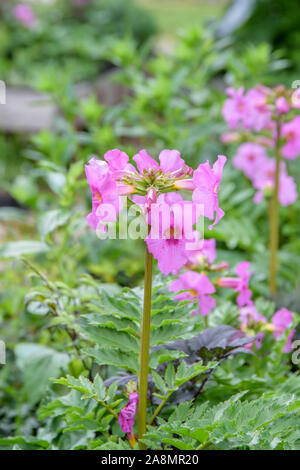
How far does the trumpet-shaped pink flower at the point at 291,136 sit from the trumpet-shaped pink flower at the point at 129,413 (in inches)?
35.8

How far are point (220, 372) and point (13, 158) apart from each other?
302cm

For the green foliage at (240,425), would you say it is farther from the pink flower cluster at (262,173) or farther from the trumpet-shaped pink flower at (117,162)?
the pink flower cluster at (262,173)

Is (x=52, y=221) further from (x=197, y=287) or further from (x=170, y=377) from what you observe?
(x=170, y=377)

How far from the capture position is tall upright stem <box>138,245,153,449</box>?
0.75 metres

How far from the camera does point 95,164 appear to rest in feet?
2.32

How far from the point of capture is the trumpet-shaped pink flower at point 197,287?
963mm

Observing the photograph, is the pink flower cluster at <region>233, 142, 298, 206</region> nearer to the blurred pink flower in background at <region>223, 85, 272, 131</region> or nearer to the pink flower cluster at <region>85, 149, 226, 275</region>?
the blurred pink flower in background at <region>223, 85, 272, 131</region>

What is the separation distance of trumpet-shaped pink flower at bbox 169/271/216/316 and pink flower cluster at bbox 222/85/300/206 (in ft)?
1.74

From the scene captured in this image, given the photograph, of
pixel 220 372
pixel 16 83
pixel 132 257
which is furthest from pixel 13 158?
pixel 220 372

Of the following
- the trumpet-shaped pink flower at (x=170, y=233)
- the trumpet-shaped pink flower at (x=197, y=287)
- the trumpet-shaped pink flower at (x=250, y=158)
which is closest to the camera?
the trumpet-shaped pink flower at (x=170, y=233)

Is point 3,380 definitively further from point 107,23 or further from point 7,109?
point 107,23

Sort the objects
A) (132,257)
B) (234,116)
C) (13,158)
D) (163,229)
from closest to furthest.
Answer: (163,229) < (234,116) < (132,257) < (13,158)

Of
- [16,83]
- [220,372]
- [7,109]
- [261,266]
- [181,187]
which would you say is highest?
[16,83]

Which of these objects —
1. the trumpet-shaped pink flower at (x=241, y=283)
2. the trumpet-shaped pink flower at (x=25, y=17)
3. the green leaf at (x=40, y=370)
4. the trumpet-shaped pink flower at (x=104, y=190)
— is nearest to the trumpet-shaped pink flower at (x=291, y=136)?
the trumpet-shaped pink flower at (x=241, y=283)
